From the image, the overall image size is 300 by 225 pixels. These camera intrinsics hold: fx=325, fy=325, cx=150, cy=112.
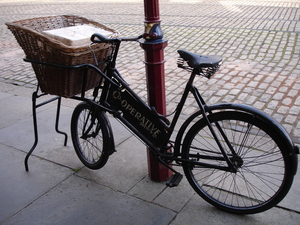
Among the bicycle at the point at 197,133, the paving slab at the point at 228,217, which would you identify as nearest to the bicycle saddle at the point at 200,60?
the bicycle at the point at 197,133

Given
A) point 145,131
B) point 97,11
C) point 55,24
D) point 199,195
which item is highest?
point 55,24

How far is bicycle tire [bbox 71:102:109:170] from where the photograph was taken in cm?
300

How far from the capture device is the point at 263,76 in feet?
18.1

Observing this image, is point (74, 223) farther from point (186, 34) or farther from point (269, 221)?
point (186, 34)

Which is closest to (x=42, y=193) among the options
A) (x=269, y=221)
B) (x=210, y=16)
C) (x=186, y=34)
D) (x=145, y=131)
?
(x=145, y=131)

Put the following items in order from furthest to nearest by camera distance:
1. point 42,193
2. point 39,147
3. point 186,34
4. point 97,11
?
1. point 97,11
2. point 186,34
3. point 39,147
4. point 42,193

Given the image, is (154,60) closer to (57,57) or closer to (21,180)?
(57,57)

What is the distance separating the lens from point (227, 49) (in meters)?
7.11

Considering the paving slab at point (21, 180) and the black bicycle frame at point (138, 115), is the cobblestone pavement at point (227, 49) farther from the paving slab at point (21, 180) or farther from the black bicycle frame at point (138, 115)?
the paving slab at point (21, 180)

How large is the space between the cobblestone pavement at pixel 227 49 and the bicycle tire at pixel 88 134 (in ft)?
4.90

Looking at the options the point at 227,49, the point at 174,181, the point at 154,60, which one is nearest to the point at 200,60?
the point at 154,60

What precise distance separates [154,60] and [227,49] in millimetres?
4823

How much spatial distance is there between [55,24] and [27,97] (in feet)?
7.70

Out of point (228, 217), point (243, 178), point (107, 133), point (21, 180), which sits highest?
point (107, 133)
